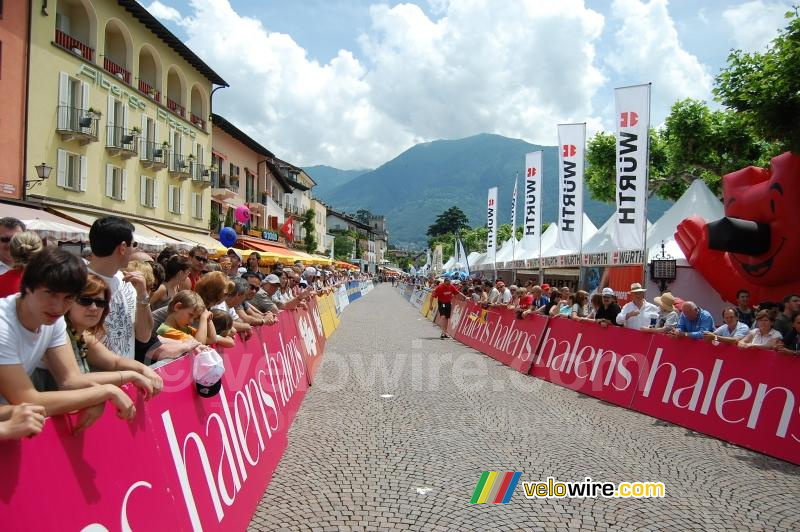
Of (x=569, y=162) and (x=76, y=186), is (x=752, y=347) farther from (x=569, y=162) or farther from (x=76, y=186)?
(x=76, y=186)

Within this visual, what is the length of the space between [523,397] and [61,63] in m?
21.5

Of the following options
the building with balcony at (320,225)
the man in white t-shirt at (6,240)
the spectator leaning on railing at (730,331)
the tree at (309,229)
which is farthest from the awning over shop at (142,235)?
the building with balcony at (320,225)

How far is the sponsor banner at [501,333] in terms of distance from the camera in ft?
39.8

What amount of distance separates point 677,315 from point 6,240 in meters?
8.49

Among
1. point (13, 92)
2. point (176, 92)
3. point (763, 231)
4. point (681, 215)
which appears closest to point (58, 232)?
point (13, 92)

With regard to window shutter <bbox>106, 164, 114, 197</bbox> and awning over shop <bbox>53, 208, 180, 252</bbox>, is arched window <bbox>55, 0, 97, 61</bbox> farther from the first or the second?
awning over shop <bbox>53, 208, 180, 252</bbox>

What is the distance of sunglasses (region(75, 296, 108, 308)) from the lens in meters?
3.01

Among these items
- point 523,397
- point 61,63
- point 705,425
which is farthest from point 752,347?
point 61,63

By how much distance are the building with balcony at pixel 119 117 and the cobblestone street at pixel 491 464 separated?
58.8 feet

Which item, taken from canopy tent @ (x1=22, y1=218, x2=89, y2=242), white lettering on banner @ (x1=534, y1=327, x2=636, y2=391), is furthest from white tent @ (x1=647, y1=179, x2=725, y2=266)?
canopy tent @ (x1=22, y1=218, x2=89, y2=242)

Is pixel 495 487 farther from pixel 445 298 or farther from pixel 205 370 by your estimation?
pixel 445 298

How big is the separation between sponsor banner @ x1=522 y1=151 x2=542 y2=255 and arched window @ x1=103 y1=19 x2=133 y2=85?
58.4 feet

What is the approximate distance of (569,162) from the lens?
64.8ft

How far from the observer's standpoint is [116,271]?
3990mm
